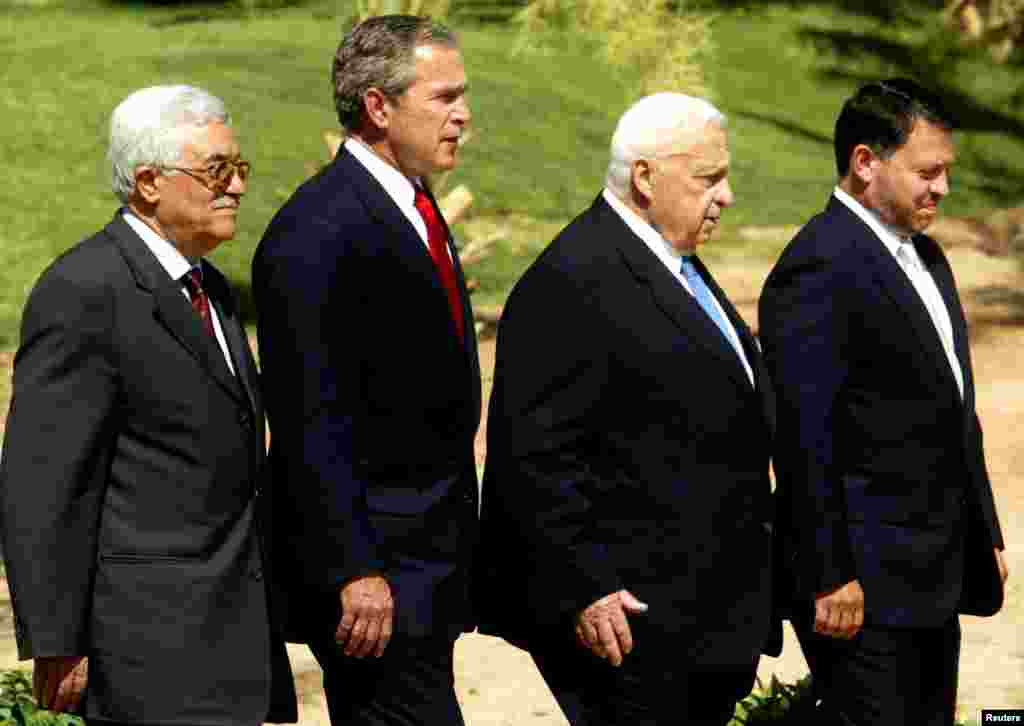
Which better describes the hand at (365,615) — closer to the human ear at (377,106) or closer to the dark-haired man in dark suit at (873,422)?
the human ear at (377,106)

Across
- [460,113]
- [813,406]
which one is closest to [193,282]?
[460,113]

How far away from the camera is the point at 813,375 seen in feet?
17.9

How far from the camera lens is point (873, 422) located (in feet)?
18.1

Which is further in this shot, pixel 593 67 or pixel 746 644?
pixel 593 67

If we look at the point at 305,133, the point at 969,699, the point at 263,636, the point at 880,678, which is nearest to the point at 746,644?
the point at 880,678

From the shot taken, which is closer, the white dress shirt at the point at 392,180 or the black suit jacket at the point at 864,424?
the white dress shirt at the point at 392,180

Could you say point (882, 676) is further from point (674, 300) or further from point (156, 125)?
point (156, 125)

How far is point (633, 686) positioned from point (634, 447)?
59 cm

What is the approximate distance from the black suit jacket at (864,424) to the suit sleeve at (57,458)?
1833mm

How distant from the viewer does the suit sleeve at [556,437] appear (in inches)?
196

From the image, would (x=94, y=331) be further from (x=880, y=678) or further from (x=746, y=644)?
(x=880, y=678)

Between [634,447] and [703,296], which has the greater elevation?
[703,296]

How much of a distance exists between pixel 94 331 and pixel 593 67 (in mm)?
28987

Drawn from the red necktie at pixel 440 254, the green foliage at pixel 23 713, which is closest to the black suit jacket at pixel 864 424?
the red necktie at pixel 440 254
